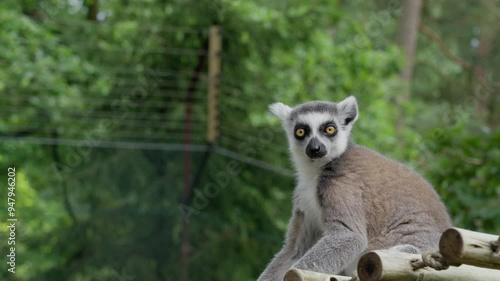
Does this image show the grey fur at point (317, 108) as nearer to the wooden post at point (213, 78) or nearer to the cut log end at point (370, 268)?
the cut log end at point (370, 268)

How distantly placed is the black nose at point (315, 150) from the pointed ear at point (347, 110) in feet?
0.93

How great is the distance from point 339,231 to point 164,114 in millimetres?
5796

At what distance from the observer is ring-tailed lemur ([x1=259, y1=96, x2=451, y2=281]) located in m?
3.23

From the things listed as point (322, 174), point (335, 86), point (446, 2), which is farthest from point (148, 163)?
point (446, 2)

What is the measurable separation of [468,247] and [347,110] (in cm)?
194

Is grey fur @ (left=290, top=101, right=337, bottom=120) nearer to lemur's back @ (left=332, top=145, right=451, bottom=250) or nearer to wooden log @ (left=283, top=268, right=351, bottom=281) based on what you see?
lemur's back @ (left=332, top=145, right=451, bottom=250)

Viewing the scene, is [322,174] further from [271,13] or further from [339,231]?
[271,13]

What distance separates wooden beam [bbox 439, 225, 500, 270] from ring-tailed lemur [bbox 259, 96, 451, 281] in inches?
35.9

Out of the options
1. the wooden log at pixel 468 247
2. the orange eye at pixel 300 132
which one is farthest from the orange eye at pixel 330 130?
the wooden log at pixel 468 247

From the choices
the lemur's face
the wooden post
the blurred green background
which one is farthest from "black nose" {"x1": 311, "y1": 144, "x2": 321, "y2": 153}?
the wooden post

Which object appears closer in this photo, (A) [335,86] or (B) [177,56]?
(B) [177,56]

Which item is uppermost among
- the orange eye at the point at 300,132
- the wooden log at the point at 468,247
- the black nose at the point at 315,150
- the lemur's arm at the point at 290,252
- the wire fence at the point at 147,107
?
the wire fence at the point at 147,107

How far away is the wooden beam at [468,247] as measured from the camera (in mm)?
2037

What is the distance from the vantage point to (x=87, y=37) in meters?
9.80
